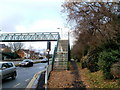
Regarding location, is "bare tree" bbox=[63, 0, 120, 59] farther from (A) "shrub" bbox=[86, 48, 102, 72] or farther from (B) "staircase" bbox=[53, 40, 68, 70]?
(B) "staircase" bbox=[53, 40, 68, 70]

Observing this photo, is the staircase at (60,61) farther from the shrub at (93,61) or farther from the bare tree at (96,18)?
the bare tree at (96,18)

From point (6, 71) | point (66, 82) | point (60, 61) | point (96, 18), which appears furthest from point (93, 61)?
point (6, 71)

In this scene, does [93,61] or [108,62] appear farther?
[93,61]

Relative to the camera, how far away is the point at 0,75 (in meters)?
13.1

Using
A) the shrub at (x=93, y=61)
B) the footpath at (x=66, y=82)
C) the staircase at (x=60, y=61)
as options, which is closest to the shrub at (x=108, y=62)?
the footpath at (x=66, y=82)

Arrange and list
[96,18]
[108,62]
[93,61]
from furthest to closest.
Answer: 1. [93,61]
2. [96,18]
3. [108,62]

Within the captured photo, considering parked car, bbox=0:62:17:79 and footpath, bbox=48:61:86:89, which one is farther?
parked car, bbox=0:62:17:79

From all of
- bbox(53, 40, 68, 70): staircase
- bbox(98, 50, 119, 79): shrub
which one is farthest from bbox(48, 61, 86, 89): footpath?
bbox(53, 40, 68, 70): staircase

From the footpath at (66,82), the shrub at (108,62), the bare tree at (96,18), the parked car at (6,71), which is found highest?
the bare tree at (96,18)

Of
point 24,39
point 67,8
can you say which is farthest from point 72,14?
point 24,39

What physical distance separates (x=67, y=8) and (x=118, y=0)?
167 inches

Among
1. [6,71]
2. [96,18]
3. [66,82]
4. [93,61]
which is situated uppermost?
[96,18]

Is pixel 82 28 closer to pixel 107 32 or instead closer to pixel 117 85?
pixel 107 32

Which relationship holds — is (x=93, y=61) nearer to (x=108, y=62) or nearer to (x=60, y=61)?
(x=60, y=61)
